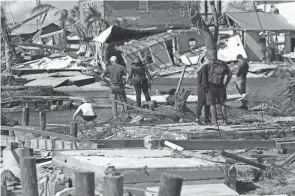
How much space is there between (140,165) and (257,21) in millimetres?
44699

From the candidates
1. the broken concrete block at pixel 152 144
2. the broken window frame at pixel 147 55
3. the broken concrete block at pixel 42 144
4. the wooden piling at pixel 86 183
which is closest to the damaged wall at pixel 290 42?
the broken window frame at pixel 147 55

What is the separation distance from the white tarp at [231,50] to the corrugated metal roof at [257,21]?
2.34 meters

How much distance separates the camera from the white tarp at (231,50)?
158ft

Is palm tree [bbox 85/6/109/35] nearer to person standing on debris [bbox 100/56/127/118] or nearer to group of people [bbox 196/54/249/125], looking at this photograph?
person standing on debris [bbox 100/56/127/118]

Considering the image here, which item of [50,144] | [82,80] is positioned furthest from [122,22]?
[50,144]

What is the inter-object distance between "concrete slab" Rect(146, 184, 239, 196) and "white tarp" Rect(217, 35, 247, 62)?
3908 cm

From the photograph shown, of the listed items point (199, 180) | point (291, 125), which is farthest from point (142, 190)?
point (291, 125)

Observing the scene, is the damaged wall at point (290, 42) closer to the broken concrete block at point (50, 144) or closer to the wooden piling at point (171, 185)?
the broken concrete block at point (50, 144)

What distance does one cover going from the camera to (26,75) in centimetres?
4128

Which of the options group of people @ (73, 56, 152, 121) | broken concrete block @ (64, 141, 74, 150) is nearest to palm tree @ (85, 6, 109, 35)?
group of people @ (73, 56, 152, 121)

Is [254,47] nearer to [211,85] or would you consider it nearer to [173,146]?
[211,85]

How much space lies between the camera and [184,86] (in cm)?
3244

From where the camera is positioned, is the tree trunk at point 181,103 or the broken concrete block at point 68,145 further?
the tree trunk at point 181,103

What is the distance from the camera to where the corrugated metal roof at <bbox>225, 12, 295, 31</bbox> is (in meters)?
52.2
